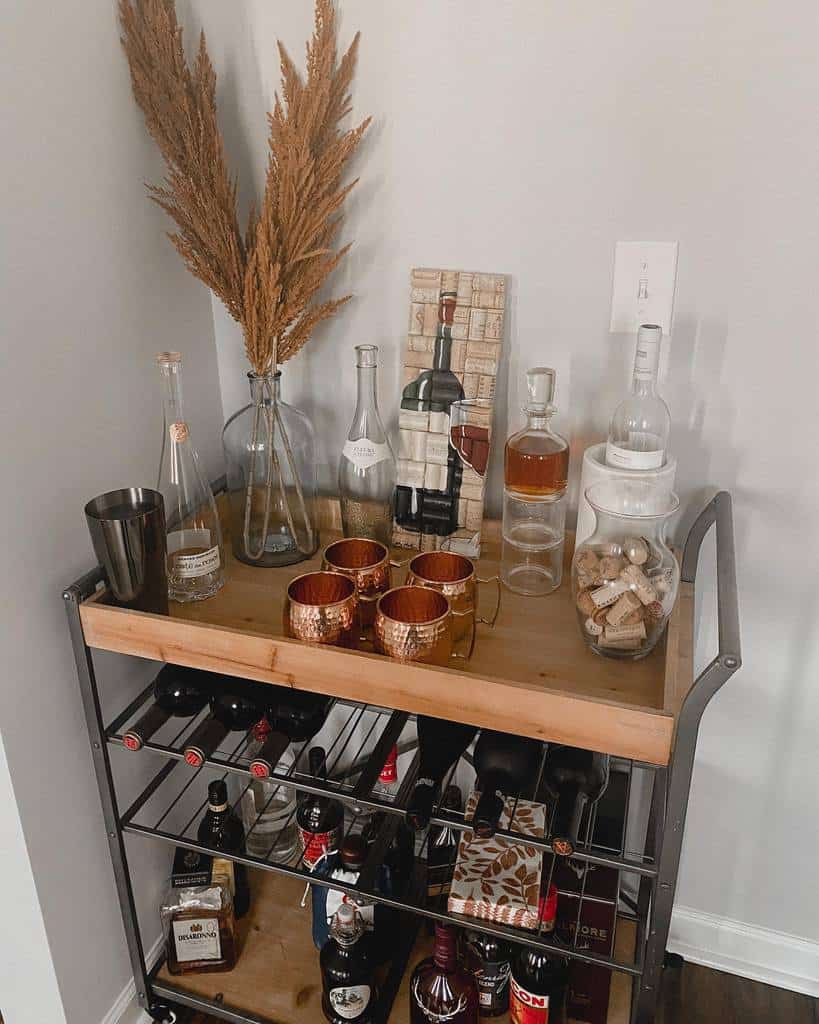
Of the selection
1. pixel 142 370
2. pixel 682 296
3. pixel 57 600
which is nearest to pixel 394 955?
pixel 57 600

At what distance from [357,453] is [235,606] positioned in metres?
0.32

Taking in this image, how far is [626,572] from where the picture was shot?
3.65 ft

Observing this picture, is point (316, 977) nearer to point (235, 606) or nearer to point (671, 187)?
point (235, 606)

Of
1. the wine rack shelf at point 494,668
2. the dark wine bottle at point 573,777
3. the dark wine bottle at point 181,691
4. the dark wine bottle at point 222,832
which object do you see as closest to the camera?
the wine rack shelf at point 494,668

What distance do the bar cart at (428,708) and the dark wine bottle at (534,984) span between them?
0.30ft

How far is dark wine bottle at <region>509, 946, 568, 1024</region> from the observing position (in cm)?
137

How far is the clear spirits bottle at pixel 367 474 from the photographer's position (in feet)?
4.58

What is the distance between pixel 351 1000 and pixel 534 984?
31 centimetres

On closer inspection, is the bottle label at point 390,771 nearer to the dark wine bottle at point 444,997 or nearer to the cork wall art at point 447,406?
the dark wine bottle at point 444,997

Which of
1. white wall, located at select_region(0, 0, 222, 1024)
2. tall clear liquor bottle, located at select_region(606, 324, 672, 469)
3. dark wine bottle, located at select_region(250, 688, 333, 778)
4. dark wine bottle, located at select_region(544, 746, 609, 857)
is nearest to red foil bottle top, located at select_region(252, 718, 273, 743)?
dark wine bottle, located at select_region(250, 688, 333, 778)

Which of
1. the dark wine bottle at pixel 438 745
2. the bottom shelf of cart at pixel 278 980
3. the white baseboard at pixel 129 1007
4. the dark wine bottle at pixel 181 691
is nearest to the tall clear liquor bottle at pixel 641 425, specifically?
the dark wine bottle at pixel 438 745

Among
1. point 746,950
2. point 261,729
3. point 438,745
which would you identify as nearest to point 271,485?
point 261,729

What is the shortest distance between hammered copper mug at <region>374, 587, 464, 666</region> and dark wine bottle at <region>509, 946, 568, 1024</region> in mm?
603

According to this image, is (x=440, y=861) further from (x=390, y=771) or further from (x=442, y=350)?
(x=442, y=350)
